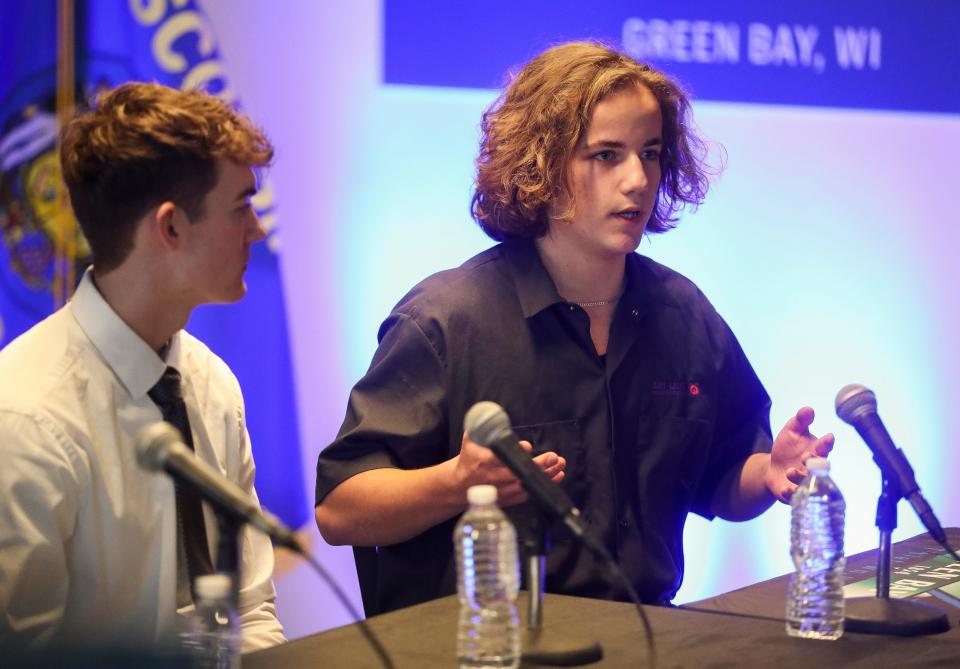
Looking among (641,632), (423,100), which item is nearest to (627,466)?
(641,632)

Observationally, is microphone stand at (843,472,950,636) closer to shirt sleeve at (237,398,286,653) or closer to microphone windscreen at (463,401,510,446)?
microphone windscreen at (463,401,510,446)

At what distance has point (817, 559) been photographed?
1820 millimetres

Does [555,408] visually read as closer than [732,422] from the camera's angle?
Yes

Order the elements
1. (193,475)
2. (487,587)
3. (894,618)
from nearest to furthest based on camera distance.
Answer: (193,475) < (487,587) < (894,618)

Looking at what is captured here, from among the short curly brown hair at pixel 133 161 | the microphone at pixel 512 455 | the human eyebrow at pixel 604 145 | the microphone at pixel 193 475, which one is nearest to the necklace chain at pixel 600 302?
the human eyebrow at pixel 604 145

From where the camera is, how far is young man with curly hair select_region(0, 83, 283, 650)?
181 centimetres

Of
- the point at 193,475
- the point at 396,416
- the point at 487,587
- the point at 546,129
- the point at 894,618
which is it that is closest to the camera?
the point at 193,475

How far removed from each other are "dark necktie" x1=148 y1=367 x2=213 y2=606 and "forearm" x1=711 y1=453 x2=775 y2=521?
108 centimetres

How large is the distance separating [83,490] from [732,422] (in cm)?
135

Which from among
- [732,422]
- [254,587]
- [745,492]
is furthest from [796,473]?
[254,587]

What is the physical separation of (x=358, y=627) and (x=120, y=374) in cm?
60

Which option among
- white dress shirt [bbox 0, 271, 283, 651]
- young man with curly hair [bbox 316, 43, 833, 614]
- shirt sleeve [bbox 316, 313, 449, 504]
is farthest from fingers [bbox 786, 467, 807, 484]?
white dress shirt [bbox 0, 271, 283, 651]

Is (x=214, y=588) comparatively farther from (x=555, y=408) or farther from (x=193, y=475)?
(x=555, y=408)

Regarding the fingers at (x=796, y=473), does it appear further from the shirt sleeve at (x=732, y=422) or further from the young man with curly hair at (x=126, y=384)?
the young man with curly hair at (x=126, y=384)
